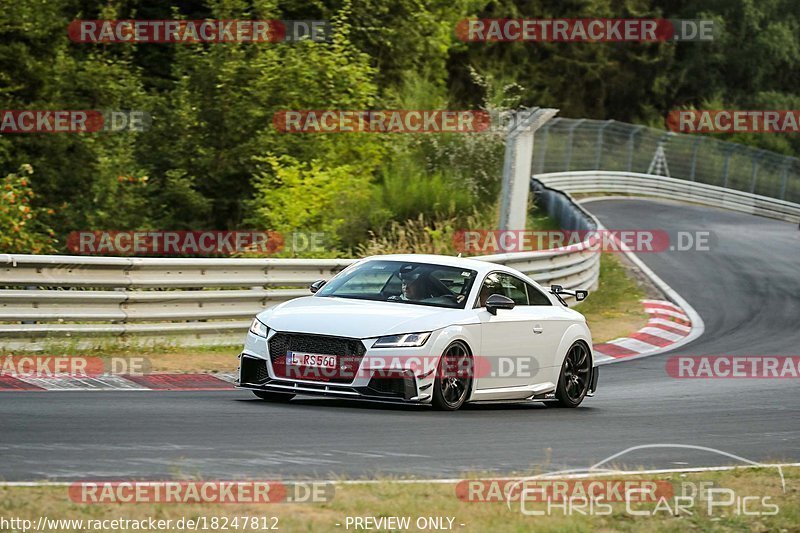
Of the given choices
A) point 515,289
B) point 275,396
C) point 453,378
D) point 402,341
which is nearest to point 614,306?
point 515,289

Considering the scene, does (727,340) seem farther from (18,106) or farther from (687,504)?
(18,106)

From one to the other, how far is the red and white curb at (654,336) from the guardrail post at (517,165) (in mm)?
2840

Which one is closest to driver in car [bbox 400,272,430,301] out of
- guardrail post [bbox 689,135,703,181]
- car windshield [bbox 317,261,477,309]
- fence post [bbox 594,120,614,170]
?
car windshield [bbox 317,261,477,309]

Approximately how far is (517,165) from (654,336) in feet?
12.7

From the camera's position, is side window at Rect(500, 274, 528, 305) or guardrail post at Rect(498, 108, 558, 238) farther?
guardrail post at Rect(498, 108, 558, 238)

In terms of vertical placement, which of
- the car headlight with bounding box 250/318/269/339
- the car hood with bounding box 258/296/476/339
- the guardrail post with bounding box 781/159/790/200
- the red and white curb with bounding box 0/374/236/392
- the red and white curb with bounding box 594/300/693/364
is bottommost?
the red and white curb with bounding box 594/300/693/364

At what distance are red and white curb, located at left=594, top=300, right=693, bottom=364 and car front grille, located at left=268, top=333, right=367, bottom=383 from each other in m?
7.53

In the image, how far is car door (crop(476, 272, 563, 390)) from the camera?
1188cm

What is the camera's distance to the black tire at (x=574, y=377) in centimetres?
1297

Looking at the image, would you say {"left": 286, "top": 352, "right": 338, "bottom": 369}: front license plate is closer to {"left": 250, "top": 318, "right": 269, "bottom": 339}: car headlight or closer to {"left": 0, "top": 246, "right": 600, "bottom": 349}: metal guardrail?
{"left": 250, "top": 318, "right": 269, "bottom": 339}: car headlight

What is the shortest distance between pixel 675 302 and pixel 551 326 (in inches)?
492

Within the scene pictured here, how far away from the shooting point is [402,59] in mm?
40875

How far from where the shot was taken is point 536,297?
1297 centimetres

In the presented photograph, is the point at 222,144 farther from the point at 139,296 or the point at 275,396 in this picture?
the point at 275,396
